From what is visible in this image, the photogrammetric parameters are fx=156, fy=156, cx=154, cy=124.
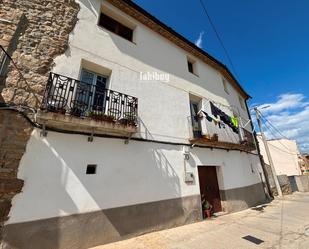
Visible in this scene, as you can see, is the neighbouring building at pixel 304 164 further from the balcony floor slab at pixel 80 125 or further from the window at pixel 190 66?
the balcony floor slab at pixel 80 125

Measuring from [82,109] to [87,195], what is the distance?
8.03 feet

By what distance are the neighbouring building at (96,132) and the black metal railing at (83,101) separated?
4cm

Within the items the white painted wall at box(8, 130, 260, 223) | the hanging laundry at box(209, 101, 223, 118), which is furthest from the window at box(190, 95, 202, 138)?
the white painted wall at box(8, 130, 260, 223)

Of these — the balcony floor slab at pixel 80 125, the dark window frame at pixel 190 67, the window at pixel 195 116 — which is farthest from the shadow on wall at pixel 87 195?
the dark window frame at pixel 190 67

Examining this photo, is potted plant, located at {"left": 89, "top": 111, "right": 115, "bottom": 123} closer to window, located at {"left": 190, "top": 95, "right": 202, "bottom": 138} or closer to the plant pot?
window, located at {"left": 190, "top": 95, "right": 202, "bottom": 138}

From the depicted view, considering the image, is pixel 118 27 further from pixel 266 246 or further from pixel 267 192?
pixel 267 192

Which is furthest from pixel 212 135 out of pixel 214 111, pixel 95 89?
pixel 95 89

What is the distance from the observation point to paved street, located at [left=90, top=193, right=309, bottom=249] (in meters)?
4.10

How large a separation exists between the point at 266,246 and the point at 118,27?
923cm

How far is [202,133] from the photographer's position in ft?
25.3

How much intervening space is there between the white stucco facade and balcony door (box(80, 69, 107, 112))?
0.25 m

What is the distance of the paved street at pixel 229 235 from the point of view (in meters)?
4.10

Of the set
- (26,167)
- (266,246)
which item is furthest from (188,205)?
(26,167)

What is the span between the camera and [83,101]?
4.71 m
